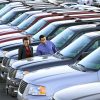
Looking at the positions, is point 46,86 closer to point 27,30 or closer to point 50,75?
point 50,75

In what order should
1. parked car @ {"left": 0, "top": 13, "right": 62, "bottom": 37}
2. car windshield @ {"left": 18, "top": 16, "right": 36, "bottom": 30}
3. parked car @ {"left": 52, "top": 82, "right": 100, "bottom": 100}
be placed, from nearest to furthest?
parked car @ {"left": 52, "top": 82, "right": 100, "bottom": 100} < parked car @ {"left": 0, "top": 13, "right": 62, "bottom": 37} < car windshield @ {"left": 18, "top": 16, "right": 36, "bottom": 30}

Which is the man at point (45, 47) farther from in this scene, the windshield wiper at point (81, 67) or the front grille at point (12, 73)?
the windshield wiper at point (81, 67)

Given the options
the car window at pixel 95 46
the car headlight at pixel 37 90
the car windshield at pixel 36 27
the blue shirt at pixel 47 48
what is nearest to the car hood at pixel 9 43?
the car windshield at pixel 36 27

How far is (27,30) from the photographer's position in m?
18.7

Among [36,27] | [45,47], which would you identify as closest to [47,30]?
[36,27]

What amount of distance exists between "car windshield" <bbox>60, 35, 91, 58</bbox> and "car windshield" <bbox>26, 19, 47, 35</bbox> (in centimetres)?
570

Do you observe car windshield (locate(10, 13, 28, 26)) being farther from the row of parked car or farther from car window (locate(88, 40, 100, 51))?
car window (locate(88, 40, 100, 51))

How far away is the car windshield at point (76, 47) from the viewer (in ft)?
38.5

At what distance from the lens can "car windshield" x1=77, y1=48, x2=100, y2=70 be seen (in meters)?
10.00

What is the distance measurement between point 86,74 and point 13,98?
335 cm

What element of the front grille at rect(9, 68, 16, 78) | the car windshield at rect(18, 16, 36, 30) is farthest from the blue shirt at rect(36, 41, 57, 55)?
the car windshield at rect(18, 16, 36, 30)

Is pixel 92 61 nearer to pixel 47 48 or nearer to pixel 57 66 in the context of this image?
pixel 57 66

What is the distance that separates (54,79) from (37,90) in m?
0.38

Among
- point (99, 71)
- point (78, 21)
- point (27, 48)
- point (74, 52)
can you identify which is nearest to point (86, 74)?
point (99, 71)
